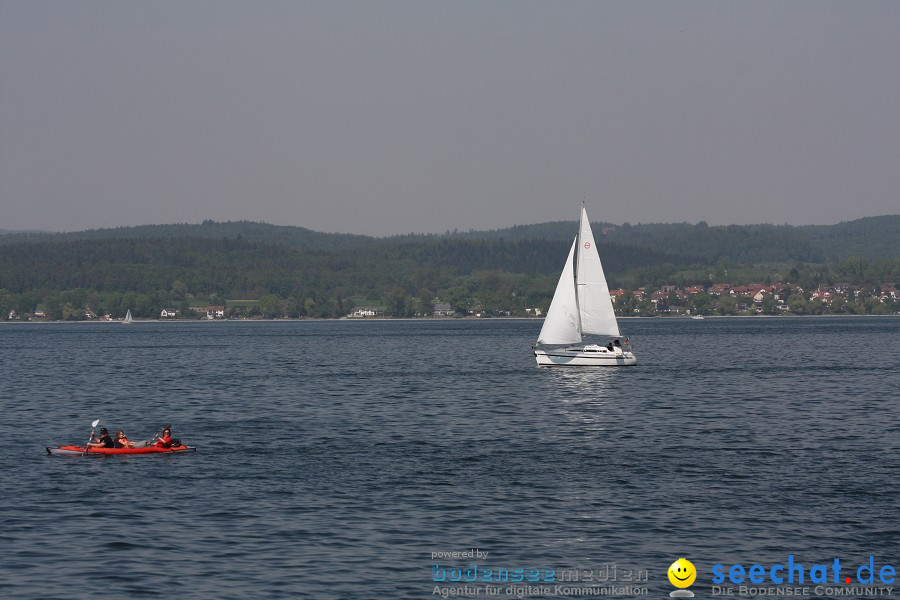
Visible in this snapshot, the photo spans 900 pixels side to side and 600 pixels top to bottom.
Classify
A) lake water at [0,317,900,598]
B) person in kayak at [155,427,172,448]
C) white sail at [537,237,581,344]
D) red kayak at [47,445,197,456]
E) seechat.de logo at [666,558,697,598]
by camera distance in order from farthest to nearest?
white sail at [537,237,581,344], person in kayak at [155,427,172,448], red kayak at [47,445,197,456], lake water at [0,317,900,598], seechat.de logo at [666,558,697,598]

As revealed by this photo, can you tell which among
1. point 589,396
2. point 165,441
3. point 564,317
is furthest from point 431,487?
point 564,317

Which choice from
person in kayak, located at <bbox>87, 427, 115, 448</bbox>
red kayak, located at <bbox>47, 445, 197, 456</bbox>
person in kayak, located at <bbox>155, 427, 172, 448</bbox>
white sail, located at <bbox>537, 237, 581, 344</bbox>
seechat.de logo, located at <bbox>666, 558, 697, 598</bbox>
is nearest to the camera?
seechat.de logo, located at <bbox>666, 558, 697, 598</bbox>

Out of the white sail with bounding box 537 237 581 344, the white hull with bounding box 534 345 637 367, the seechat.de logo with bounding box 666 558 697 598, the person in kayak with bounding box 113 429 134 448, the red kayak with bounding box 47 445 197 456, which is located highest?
the white sail with bounding box 537 237 581 344

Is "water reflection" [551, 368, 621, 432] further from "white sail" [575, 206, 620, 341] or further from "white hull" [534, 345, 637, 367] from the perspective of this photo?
"white sail" [575, 206, 620, 341]

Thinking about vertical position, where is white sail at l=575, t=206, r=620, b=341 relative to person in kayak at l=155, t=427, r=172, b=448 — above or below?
above

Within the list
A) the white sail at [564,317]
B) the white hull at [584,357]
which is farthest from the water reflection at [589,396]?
the white sail at [564,317]

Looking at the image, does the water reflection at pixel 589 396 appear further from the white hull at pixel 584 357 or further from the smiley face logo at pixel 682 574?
the smiley face logo at pixel 682 574

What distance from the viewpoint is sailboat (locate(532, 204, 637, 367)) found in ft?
336

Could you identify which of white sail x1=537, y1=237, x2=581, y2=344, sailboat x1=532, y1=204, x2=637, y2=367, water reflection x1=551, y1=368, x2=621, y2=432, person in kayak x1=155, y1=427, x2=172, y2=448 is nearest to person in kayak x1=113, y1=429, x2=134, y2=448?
person in kayak x1=155, y1=427, x2=172, y2=448

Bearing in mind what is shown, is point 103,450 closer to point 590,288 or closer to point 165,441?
point 165,441

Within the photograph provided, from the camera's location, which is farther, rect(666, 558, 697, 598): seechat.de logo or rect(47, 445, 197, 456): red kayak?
rect(47, 445, 197, 456): red kayak

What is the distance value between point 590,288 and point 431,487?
2519 inches

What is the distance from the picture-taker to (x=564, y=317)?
103 metres

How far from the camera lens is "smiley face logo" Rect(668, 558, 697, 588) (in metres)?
27.8
